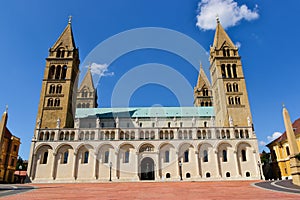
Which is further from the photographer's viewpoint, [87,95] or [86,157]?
A: [87,95]

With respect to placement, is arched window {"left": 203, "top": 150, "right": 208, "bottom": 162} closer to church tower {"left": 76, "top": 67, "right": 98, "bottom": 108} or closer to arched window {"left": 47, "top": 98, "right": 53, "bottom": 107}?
arched window {"left": 47, "top": 98, "right": 53, "bottom": 107}

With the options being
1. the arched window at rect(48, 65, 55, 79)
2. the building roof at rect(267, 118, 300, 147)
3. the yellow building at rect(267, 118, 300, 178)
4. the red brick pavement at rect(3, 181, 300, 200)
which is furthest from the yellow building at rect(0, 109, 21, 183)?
the building roof at rect(267, 118, 300, 147)

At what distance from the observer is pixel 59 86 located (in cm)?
4616

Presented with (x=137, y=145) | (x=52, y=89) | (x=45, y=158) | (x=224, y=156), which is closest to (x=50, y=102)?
(x=52, y=89)

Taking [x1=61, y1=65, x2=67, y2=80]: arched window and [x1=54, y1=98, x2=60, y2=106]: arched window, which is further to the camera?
[x1=61, y1=65, x2=67, y2=80]: arched window

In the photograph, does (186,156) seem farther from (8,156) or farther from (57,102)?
(8,156)

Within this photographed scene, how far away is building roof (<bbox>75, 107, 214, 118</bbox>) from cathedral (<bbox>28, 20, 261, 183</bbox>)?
5066 mm

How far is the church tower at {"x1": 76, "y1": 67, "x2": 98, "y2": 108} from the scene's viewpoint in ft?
206

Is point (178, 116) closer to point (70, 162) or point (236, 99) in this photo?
point (236, 99)

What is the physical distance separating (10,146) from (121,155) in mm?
21630

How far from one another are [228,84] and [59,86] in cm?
3554

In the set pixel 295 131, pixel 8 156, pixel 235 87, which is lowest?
pixel 8 156

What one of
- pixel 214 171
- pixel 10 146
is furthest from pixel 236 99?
pixel 10 146

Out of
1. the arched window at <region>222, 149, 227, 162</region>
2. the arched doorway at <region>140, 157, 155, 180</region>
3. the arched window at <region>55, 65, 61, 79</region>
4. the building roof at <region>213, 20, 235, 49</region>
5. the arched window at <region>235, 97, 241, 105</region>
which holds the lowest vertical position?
the arched doorway at <region>140, 157, 155, 180</region>
